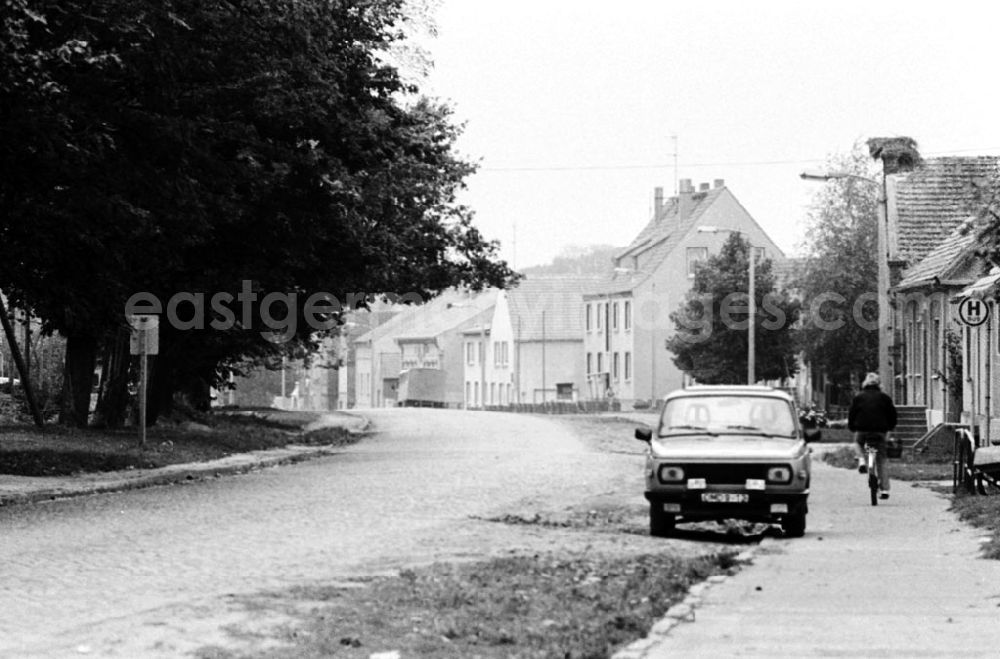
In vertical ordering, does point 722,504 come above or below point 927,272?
below

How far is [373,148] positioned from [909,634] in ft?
83.8

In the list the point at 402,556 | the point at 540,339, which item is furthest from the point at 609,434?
the point at 540,339

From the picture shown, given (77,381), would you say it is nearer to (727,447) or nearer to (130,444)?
(130,444)

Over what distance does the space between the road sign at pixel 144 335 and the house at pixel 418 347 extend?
10444 cm

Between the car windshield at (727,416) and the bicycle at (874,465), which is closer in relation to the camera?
the car windshield at (727,416)

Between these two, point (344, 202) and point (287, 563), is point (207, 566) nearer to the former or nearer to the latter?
point (287, 563)

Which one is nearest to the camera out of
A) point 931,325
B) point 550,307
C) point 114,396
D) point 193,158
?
point 193,158

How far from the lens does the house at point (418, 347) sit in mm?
152875

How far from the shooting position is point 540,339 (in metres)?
127

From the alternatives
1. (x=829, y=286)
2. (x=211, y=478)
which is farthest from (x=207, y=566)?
(x=829, y=286)

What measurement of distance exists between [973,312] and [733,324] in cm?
5273

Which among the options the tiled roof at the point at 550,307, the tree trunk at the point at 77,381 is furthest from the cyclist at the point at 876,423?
the tiled roof at the point at 550,307

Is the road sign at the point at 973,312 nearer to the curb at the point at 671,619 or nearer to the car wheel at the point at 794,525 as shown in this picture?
the car wheel at the point at 794,525

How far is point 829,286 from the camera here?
70.4m
